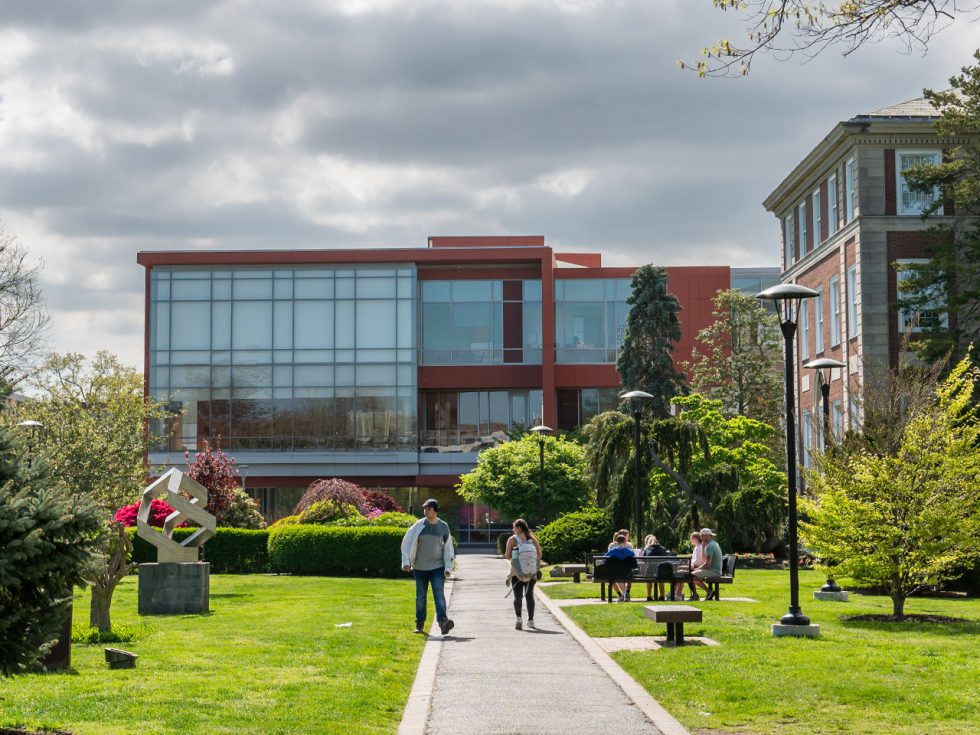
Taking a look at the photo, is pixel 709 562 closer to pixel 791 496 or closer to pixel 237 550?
pixel 791 496

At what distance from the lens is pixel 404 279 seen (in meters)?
64.0

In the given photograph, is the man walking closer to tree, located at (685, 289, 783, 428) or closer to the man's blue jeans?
the man's blue jeans

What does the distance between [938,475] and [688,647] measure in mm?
6324

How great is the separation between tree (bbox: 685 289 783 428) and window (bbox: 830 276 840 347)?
15.1 m

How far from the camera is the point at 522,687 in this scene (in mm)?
12094

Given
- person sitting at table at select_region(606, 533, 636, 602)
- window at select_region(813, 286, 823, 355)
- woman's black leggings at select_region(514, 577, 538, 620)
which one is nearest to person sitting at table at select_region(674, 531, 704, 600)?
person sitting at table at select_region(606, 533, 636, 602)

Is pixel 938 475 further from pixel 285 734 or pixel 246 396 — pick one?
pixel 246 396

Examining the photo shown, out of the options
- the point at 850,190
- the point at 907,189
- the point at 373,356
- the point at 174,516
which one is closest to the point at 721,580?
the point at 174,516

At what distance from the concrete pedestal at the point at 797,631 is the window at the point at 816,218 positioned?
109ft

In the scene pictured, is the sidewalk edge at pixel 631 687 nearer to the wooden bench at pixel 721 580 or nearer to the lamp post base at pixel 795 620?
the lamp post base at pixel 795 620

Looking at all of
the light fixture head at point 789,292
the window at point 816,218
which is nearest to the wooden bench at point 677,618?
the light fixture head at point 789,292

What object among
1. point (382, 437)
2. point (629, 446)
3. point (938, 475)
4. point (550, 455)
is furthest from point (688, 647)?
point (382, 437)

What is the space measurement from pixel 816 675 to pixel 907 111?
112 ft

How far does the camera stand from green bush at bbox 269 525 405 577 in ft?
114
